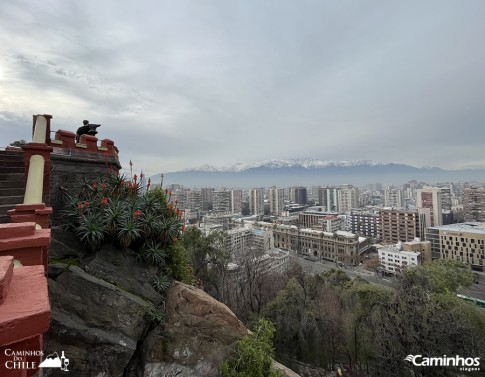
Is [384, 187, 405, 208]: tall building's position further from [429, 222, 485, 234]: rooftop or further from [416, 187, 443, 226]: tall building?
[429, 222, 485, 234]: rooftop

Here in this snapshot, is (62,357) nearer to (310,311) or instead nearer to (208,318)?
(208,318)

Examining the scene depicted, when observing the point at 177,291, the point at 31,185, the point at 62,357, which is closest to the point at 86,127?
the point at 31,185

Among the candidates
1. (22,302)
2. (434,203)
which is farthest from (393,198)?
(22,302)

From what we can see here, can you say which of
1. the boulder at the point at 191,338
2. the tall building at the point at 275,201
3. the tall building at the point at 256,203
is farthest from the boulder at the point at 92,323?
the tall building at the point at 275,201

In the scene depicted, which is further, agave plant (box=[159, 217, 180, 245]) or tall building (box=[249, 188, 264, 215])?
tall building (box=[249, 188, 264, 215])

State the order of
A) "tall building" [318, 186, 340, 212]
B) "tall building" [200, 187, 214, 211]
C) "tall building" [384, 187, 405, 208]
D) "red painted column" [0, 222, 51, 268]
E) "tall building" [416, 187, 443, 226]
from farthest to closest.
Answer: "tall building" [384, 187, 405, 208] → "tall building" [318, 186, 340, 212] → "tall building" [200, 187, 214, 211] → "tall building" [416, 187, 443, 226] → "red painted column" [0, 222, 51, 268]

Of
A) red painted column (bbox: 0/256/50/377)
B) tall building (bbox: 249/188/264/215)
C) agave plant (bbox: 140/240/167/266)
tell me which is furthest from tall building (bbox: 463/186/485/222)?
red painted column (bbox: 0/256/50/377)

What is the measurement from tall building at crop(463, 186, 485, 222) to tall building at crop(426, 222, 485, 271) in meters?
27.8

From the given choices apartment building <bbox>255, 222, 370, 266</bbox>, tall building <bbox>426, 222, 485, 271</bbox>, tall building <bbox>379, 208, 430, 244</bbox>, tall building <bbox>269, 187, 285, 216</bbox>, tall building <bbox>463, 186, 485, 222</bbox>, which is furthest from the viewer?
tall building <bbox>269, 187, 285, 216</bbox>

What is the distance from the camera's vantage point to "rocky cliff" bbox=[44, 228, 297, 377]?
385 centimetres

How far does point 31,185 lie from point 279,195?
348 ft

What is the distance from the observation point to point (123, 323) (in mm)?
4219

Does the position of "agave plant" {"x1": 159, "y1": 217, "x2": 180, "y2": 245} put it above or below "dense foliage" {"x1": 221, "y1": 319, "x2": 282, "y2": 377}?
above

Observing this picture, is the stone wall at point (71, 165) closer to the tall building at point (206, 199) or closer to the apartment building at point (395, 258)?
the apartment building at point (395, 258)
